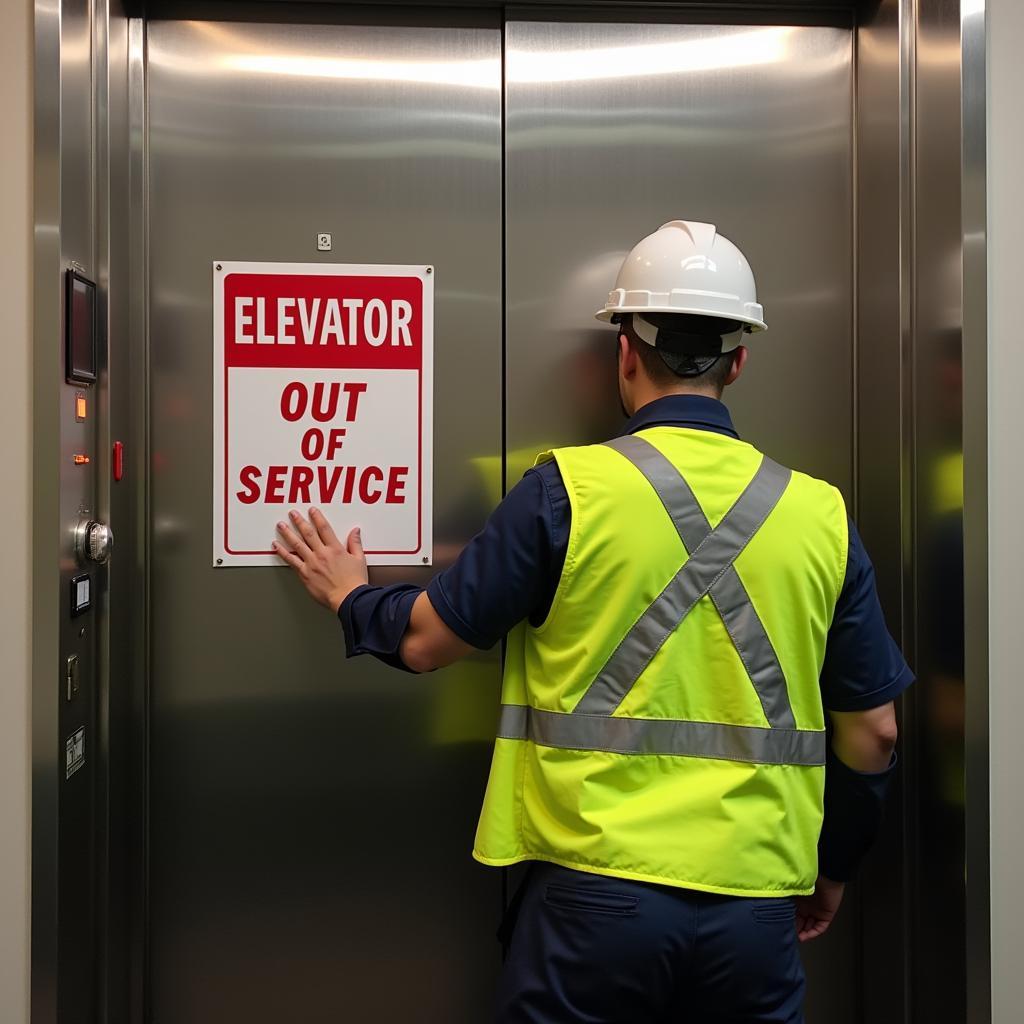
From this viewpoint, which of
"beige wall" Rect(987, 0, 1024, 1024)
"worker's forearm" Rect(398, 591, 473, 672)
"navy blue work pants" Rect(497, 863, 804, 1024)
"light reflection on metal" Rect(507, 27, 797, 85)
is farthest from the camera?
"light reflection on metal" Rect(507, 27, 797, 85)

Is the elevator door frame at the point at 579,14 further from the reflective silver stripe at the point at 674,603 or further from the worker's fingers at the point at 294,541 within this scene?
the reflective silver stripe at the point at 674,603

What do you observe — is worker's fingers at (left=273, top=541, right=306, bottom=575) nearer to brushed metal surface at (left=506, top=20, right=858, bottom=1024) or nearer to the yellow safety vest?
brushed metal surface at (left=506, top=20, right=858, bottom=1024)

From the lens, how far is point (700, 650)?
136cm

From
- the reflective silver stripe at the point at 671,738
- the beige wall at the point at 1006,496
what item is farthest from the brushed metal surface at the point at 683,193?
the reflective silver stripe at the point at 671,738

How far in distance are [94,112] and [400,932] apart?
161 cm

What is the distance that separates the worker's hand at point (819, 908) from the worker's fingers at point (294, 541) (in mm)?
1099

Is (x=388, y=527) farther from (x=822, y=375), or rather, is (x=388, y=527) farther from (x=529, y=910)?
(x=822, y=375)

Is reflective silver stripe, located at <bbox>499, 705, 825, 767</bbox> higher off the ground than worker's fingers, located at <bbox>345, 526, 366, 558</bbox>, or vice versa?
worker's fingers, located at <bbox>345, 526, 366, 558</bbox>

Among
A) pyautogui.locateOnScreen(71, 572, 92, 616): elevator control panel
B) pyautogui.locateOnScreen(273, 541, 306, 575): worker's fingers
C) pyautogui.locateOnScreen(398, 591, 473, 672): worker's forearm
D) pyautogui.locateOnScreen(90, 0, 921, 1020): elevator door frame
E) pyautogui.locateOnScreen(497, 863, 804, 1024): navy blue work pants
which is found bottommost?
pyautogui.locateOnScreen(497, 863, 804, 1024): navy blue work pants

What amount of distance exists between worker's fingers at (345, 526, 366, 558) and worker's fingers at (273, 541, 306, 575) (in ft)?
0.30

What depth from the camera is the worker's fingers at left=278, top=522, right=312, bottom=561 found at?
5.95ft

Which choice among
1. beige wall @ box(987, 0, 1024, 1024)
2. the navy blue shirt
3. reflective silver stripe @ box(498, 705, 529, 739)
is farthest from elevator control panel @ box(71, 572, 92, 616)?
beige wall @ box(987, 0, 1024, 1024)

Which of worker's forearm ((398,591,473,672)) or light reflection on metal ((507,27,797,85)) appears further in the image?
light reflection on metal ((507,27,797,85))

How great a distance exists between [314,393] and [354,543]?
299mm
